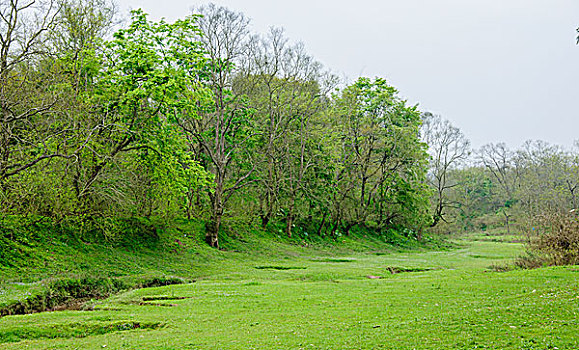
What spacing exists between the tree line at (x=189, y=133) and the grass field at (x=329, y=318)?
25.3 feet

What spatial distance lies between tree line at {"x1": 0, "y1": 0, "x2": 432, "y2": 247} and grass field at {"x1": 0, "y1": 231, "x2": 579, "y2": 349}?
770 centimetres

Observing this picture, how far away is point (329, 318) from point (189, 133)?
2875 cm

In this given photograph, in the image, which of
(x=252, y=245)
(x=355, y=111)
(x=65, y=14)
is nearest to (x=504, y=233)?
(x=355, y=111)

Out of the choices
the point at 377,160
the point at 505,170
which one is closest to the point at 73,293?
the point at 377,160

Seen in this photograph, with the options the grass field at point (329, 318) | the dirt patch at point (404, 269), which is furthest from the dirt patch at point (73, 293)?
the dirt patch at point (404, 269)

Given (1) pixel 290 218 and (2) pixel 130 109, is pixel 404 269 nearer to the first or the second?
(1) pixel 290 218

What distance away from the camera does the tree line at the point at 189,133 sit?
24922 mm

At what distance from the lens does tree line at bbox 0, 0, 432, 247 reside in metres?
24.9

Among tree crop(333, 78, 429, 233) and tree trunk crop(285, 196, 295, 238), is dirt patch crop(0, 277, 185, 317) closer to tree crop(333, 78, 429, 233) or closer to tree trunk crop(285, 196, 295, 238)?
tree trunk crop(285, 196, 295, 238)

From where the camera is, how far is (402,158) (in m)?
59.0

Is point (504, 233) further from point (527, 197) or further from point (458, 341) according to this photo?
point (458, 341)

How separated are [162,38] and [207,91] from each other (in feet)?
20.8

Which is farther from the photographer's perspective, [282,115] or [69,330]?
[282,115]

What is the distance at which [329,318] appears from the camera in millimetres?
13172
